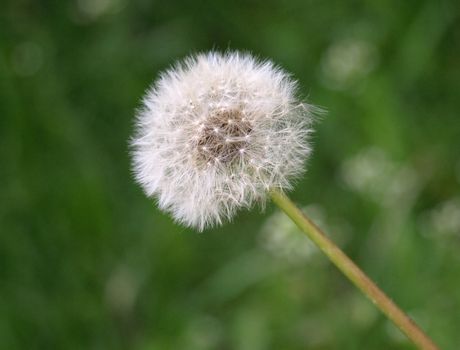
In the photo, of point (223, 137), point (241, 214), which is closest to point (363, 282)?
point (223, 137)

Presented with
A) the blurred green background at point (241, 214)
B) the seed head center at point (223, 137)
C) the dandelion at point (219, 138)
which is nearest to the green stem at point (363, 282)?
the dandelion at point (219, 138)

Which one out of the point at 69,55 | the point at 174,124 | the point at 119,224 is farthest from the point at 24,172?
the point at 174,124

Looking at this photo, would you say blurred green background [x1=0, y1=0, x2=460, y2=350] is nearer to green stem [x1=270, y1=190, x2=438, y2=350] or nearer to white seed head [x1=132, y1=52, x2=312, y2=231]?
white seed head [x1=132, y1=52, x2=312, y2=231]

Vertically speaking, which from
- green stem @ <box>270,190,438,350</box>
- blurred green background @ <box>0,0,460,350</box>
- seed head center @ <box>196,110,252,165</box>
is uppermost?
blurred green background @ <box>0,0,460,350</box>

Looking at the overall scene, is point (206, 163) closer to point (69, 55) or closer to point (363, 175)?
point (363, 175)

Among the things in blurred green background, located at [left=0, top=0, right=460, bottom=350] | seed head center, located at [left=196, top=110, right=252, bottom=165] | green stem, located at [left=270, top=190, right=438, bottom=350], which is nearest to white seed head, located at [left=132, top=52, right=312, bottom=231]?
seed head center, located at [left=196, top=110, right=252, bottom=165]

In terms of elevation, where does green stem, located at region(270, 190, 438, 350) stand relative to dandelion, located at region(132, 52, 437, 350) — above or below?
below

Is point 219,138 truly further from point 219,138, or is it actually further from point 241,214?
point 241,214
